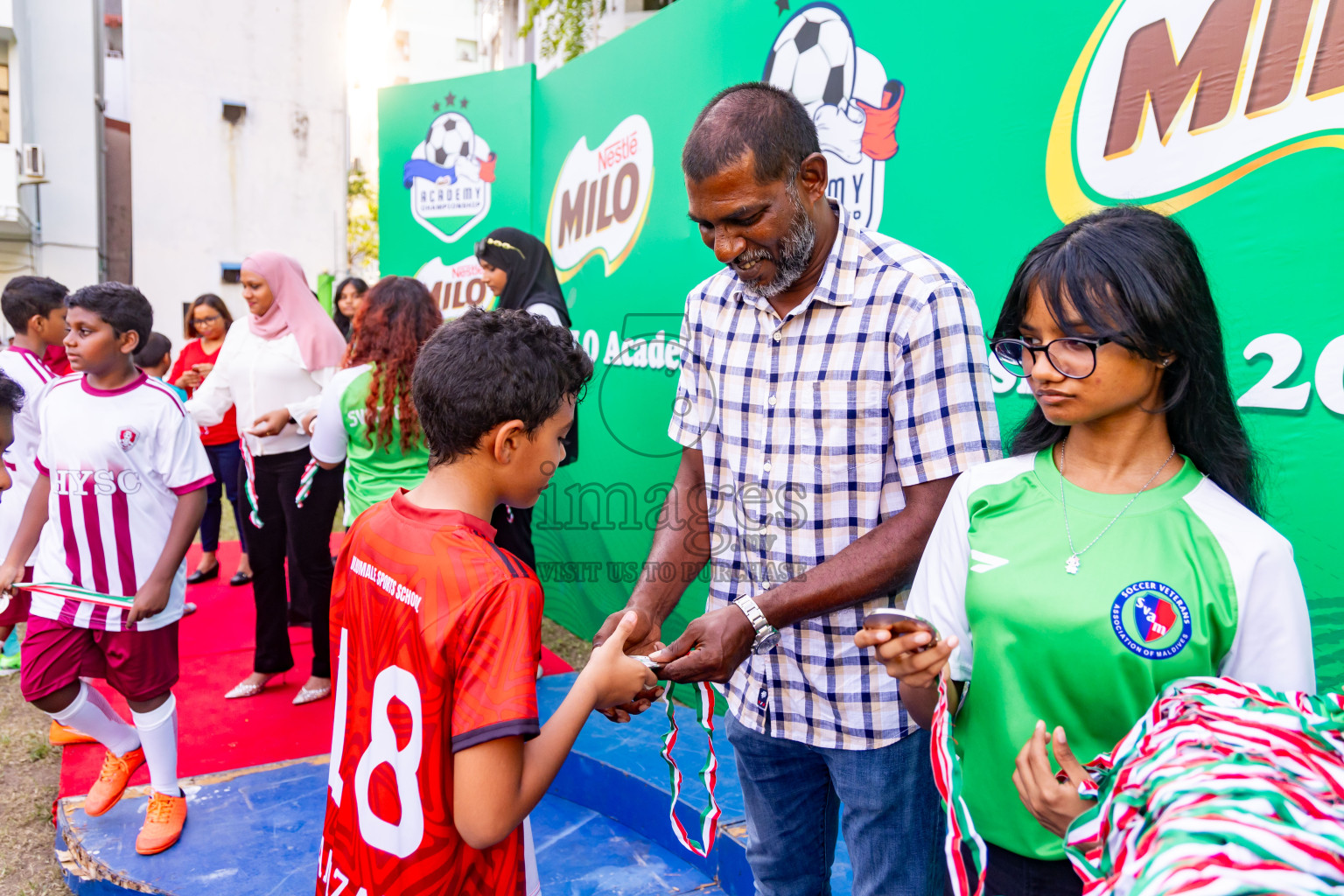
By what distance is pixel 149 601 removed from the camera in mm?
2787

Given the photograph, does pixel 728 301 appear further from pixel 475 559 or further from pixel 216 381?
pixel 216 381

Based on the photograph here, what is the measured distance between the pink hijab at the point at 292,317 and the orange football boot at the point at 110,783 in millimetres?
1789

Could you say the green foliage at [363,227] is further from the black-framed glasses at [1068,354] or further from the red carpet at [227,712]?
the black-framed glasses at [1068,354]

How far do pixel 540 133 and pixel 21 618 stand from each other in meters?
3.91

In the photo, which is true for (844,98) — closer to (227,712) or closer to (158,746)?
(158,746)

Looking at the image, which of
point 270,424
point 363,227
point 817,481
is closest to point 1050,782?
point 817,481

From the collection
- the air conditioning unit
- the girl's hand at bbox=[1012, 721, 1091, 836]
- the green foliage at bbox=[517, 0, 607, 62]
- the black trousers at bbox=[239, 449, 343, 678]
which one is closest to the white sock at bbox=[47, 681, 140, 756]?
the black trousers at bbox=[239, 449, 343, 678]

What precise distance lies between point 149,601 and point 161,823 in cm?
75

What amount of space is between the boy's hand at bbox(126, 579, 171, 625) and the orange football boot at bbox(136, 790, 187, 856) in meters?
0.62

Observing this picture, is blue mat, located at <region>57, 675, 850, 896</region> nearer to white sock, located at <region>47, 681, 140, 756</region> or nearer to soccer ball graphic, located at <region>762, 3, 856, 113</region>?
white sock, located at <region>47, 681, 140, 756</region>

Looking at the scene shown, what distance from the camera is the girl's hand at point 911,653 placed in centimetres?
117

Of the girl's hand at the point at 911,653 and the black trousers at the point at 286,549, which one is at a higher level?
the girl's hand at the point at 911,653

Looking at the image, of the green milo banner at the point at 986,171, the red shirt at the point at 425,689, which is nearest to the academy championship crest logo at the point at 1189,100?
the green milo banner at the point at 986,171

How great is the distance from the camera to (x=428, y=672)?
4.21 feet
